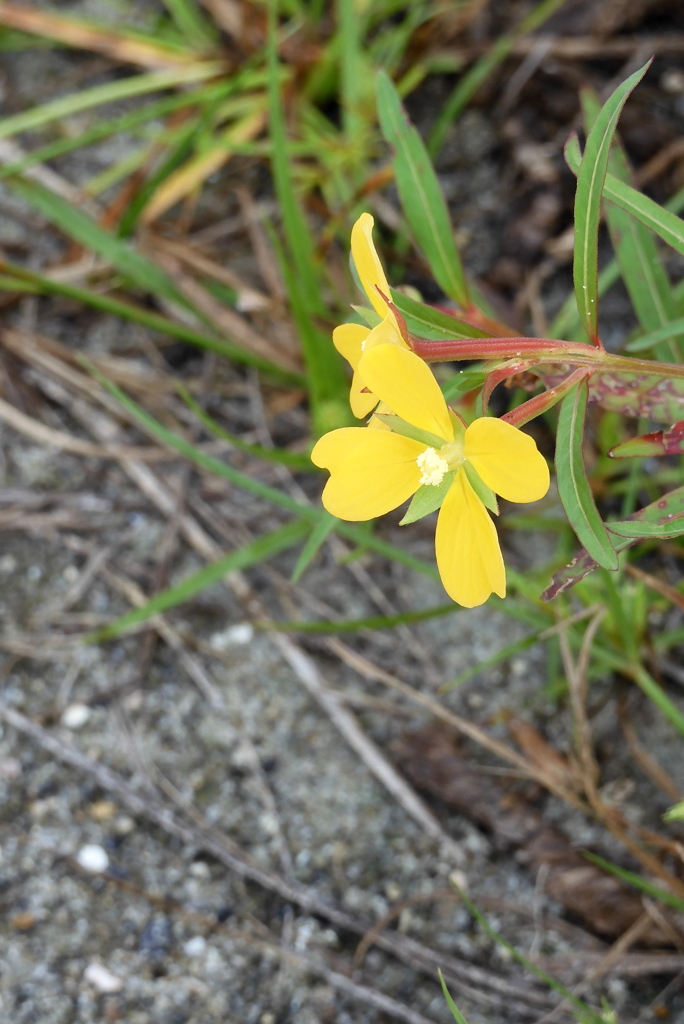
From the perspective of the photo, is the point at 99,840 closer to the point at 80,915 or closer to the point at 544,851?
the point at 80,915

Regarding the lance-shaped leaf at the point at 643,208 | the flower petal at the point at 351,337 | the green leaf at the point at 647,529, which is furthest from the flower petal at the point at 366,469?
the lance-shaped leaf at the point at 643,208

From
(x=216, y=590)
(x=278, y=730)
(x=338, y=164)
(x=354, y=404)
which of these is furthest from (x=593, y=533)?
(x=338, y=164)

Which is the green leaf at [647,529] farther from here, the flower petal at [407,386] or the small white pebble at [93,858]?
the small white pebble at [93,858]

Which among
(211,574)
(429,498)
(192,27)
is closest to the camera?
(429,498)

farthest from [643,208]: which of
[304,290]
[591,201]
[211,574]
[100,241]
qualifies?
[100,241]

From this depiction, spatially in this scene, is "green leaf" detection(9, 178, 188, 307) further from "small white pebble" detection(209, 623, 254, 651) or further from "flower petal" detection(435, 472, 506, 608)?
"flower petal" detection(435, 472, 506, 608)

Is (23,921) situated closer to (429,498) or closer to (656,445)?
(429,498)
